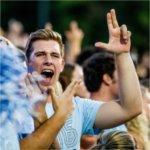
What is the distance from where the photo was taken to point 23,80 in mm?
5238

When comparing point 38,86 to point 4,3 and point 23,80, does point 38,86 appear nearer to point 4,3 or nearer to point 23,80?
point 23,80

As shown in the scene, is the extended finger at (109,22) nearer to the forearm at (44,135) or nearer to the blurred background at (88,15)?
the forearm at (44,135)

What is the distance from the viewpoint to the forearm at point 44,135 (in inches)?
216

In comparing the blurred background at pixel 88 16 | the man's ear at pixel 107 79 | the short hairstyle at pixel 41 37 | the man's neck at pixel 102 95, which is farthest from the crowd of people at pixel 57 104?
the blurred background at pixel 88 16

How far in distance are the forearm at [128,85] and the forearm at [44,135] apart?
0.66 metres

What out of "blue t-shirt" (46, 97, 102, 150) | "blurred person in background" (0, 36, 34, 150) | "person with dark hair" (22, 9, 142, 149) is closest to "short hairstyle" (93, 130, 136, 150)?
"blurred person in background" (0, 36, 34, 150)

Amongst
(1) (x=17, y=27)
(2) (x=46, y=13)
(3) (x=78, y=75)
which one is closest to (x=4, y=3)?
(2) (x=46, y=13)

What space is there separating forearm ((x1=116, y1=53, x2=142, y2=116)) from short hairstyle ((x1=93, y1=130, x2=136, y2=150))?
0.99 metres

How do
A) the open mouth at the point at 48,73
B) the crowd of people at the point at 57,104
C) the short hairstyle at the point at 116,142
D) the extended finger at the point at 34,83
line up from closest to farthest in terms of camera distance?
the short hairstyle at the point at 116,142 → the crowd of people at the point at 57,104 → the extended finger at the point at 34,83 → the open mouth at the point at 48,73

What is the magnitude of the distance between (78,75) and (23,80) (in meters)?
3.92

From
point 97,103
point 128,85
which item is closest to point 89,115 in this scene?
point 97,103

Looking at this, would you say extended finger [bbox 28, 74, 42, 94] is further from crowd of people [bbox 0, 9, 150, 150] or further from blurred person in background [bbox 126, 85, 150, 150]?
blurred person in background [bbox 126, 85, 150, 150]

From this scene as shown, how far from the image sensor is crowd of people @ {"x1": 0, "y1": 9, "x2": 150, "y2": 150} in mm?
5055

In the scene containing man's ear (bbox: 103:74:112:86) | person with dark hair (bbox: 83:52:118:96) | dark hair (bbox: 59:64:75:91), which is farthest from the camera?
man's ear (bbox: 103:74:112:86)
